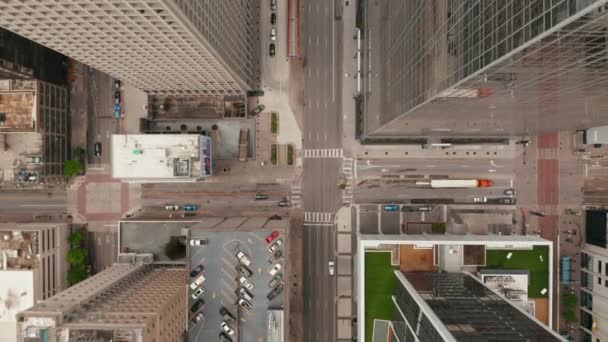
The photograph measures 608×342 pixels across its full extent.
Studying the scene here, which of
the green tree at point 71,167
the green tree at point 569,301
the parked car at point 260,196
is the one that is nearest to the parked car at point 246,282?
the parked car at point 260,196

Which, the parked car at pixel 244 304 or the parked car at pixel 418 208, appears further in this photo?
the parked car at pixel 418 208

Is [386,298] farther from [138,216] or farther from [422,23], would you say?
[138,216]

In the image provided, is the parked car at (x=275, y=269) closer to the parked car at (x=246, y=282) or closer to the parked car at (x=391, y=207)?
the parked car at (x=246, y=282)

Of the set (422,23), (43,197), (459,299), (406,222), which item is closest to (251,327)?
(459,299)

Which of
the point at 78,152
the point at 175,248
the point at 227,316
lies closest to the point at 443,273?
the point at 227,316

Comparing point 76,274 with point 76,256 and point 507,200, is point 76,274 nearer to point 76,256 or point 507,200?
point 76,256

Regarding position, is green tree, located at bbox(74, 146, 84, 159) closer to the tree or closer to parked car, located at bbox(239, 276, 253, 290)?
the tree
